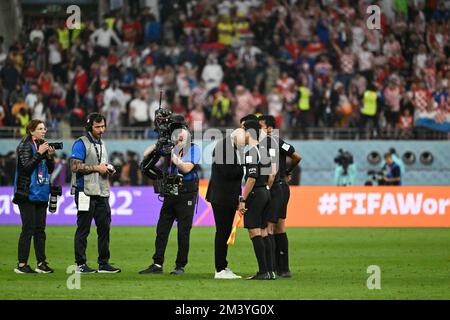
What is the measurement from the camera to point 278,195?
1711cm

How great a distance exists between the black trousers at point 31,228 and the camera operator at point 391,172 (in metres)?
16.3

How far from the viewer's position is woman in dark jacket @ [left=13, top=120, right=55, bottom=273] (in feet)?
56.7

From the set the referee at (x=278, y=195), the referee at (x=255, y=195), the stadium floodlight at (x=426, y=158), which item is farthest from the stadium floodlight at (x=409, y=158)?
the referee at (x=255, y=195)

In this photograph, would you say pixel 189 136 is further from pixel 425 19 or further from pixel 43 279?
pixel 425 19

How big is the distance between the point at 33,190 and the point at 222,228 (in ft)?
9.67

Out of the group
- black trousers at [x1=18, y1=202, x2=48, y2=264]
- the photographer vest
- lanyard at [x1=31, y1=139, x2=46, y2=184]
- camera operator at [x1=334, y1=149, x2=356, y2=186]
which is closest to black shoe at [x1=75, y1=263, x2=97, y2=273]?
black trousers at [x1=18, y1=202, x2=48, y2=264]

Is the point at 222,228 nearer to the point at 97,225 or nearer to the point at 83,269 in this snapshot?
the point at 97,225

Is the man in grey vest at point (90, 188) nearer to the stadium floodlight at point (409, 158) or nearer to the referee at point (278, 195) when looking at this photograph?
the referee at point (278, 195)

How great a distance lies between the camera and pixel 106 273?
17266 mm

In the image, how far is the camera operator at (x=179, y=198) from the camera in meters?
17.2

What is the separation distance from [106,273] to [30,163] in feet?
6.61

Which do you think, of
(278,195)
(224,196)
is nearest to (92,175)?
(224,196)

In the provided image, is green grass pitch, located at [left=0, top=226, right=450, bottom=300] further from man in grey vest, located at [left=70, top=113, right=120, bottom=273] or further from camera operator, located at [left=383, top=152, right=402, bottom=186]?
camera operator, located at [left=383, top=152, right=402, bottom=186]
